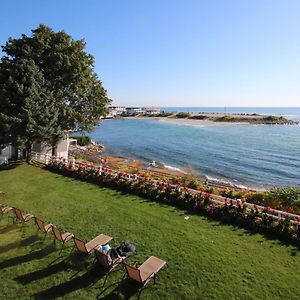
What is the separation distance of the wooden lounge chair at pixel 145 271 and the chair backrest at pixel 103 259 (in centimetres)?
90

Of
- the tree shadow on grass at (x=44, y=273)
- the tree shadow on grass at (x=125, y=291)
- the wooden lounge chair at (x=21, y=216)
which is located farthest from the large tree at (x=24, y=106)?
the tree shadow on grass at (x=125, y=291)

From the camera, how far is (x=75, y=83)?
25.9m

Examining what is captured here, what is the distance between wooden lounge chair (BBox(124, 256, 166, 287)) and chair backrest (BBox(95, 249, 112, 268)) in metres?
0.90

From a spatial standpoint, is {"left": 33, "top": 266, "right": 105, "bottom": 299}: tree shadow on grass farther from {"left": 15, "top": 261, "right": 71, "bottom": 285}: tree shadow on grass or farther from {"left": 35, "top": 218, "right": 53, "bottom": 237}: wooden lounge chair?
{"left": 35, "top": 218, "right": 53, "bottom": 237}: wooden lounge chair

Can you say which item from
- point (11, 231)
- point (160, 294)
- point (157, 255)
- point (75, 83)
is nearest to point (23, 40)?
point (75, 83)

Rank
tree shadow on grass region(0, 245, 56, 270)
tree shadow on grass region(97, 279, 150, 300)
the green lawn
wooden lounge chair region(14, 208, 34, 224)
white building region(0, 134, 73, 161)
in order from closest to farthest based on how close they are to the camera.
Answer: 1. tree shadow on grass region(97, 279, 150, 300)
2. the green lawn
3. tree shadow on grass region(0, 245, 56, 270)
4. wooden lounge chair region(14, 208, 34, 224)
5. white building region(0, 134, 73, 161)

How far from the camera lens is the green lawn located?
8.41 metres

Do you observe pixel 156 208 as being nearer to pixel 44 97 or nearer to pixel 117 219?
pixel 117 219

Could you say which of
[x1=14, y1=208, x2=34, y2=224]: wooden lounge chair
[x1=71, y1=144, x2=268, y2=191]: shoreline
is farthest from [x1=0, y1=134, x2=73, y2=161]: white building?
[x1=14, y1=208, x2=34, y2=224]: wooden lounge chair

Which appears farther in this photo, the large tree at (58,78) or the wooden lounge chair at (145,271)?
the large tree at (58,78)

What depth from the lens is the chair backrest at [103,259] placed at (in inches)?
354

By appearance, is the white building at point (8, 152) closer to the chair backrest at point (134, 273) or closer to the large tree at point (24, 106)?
the large tree at point (24, 106)

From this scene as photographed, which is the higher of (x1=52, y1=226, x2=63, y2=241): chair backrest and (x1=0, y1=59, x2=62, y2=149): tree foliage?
(x1=0, y1=59, x2=62, y2=149): tree foliage

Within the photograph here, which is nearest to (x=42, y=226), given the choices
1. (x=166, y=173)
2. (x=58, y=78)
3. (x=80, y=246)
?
(x=80, y=246)
